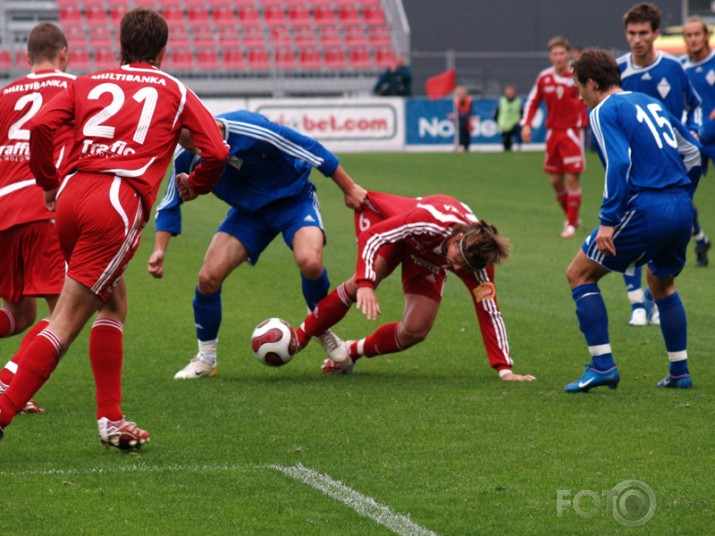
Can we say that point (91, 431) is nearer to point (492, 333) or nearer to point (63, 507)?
point (63, 507)

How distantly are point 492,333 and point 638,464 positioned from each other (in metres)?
2.16

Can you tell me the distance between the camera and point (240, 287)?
452 inches

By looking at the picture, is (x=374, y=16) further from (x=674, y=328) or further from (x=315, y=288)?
(x=674, y=328)

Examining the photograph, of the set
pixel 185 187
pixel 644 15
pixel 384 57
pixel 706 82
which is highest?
pixel 644 15

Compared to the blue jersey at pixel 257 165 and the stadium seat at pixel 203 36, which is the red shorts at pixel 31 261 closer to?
the blue jersey at pixel 257 165

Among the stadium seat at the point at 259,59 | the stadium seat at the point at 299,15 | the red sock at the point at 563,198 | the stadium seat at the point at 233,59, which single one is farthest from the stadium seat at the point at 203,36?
the red sock at the point at 563,198

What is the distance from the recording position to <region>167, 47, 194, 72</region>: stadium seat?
32625 mm

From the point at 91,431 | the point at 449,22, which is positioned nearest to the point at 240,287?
the point at 91,431

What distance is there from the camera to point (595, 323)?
6.69 m

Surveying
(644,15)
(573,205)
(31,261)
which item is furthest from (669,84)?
(573,205)

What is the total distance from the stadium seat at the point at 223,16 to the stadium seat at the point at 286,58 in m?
2.26

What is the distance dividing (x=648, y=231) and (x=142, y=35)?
9.33 ft

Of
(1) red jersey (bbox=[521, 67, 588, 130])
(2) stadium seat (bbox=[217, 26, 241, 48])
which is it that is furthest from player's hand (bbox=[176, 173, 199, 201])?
(2) stadium seat (bbox=[217, 26, 241, 48])

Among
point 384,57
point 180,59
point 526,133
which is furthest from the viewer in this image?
point 384,57
